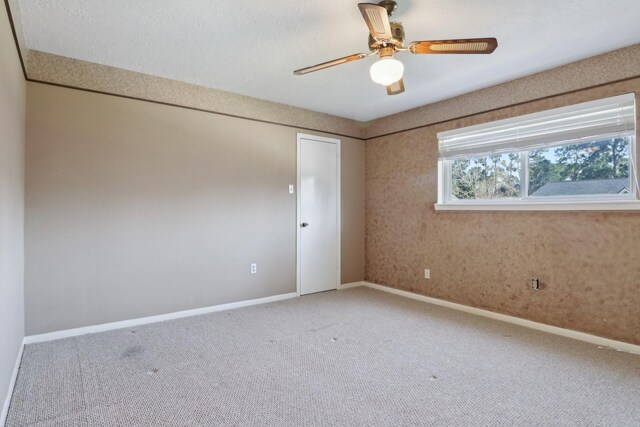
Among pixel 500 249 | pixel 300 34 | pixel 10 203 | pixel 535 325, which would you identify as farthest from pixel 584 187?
pixel 10 203

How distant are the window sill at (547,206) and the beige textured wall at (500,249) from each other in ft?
0.19

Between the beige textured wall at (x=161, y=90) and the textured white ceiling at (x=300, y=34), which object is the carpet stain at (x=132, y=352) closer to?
the beige textured wall at (x=161, y=90)

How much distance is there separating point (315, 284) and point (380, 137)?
2.25m

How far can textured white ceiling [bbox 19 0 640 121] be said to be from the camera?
87.1 inches

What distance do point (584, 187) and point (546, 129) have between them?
0.62m

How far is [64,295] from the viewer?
117 inches

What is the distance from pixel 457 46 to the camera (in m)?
2.06

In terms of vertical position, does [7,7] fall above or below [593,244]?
above

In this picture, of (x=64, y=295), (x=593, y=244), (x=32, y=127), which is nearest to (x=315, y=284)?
(x=64, y=295)

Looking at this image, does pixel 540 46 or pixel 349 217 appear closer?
pixel 540 46

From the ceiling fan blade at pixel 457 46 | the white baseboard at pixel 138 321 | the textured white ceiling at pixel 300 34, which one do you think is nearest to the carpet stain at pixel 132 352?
the white baseboard at pixel 138 321

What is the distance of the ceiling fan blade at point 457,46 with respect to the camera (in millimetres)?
1989

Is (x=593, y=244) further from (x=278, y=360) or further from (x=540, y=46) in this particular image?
(x=278, y=360)

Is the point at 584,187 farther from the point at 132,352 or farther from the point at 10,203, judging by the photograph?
the point at 10,203
